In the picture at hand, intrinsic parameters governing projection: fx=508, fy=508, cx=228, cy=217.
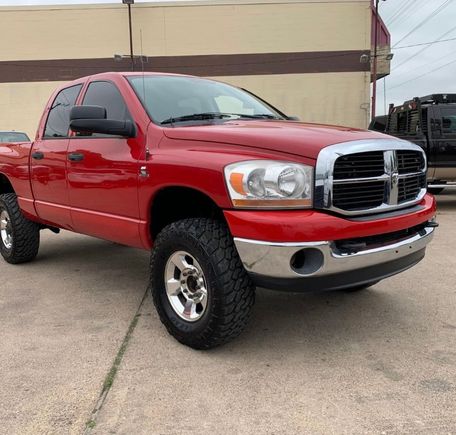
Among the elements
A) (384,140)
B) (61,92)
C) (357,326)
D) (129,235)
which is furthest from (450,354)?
(61,92)

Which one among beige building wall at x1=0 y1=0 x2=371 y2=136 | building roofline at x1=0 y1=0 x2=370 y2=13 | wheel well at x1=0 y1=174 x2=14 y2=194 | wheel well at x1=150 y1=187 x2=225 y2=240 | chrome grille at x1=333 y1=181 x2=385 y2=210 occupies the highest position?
building roofline at x1=0 y1=0 x2=370 y2=13

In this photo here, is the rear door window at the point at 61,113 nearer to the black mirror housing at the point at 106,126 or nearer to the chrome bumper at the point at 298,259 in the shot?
the black mirror housing at the point at 106,126

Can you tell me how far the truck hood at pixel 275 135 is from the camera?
2947 mm

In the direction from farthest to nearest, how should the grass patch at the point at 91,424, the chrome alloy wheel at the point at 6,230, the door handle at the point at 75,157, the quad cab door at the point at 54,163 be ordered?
1. the chrome alloy wheel at the point at 6,230
2. the quad cab door at the point at 54,163
3. the door handle at the point at 75,157
4. the grass patch at the point at 91,424

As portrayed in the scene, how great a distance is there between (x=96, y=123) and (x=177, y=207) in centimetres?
83

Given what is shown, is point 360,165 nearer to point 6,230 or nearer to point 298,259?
point 298,259

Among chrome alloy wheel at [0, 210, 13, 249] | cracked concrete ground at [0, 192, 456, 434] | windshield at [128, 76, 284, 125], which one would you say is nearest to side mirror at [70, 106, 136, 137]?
windshield at [128, 76, 284, 125]

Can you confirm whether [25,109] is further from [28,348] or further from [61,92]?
[28,348]

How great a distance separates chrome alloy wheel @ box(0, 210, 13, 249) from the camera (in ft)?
18.9

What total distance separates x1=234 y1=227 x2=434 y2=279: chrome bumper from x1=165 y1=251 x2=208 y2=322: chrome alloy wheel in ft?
1.56

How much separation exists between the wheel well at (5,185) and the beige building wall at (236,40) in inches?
1080

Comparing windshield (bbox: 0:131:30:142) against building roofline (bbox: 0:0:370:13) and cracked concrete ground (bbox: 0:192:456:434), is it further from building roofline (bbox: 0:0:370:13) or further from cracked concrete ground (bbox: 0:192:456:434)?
building roofline (bbox: 0:0:370:13)

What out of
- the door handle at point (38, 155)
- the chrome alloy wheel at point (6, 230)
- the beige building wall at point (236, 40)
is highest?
the beige building wall at point (236, 40)

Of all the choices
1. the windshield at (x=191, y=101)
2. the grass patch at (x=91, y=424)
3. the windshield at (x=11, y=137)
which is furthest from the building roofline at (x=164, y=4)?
the grass patch at (x=91, y=424)
